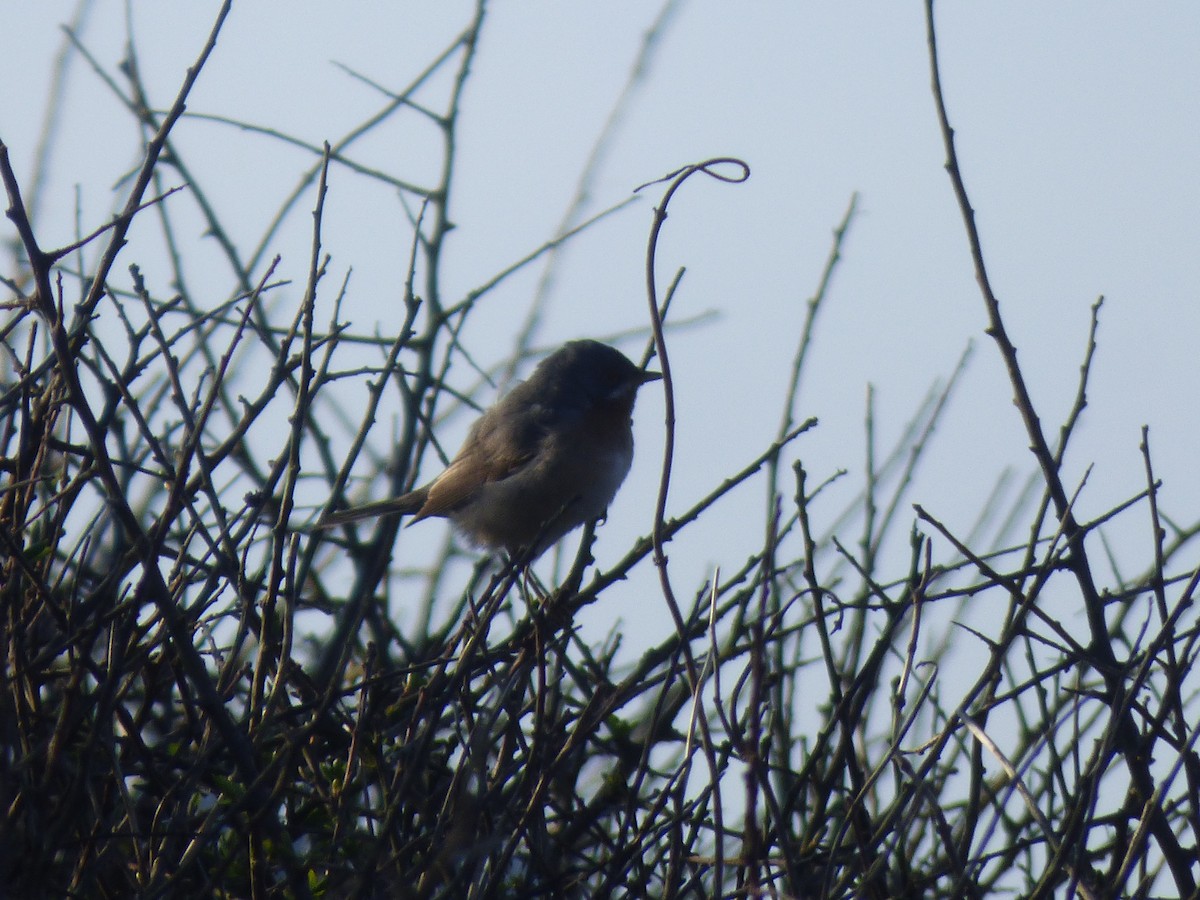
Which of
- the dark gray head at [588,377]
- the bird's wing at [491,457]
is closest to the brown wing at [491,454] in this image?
the bird's wing at [491,457]

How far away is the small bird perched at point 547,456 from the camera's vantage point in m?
6.86

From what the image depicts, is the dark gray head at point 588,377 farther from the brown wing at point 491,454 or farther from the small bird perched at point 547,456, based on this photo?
the brown wing at point 491,454

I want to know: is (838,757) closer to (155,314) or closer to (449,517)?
(155,314)

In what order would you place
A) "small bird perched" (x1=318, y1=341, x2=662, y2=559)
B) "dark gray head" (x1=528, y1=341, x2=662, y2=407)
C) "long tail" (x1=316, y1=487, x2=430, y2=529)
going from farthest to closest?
"dark gray head" (x1=528, y1=341, x2=662, y2=407) < "small bird perched" (x1=318, y1=341, x2=662, y2=559) < "long tail" (x1=316, y1=487, x2=430, y2=529)

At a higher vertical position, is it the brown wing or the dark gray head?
the dark gray head

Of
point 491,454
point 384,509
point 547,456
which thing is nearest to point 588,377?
point 547,456

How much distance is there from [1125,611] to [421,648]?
209 cm

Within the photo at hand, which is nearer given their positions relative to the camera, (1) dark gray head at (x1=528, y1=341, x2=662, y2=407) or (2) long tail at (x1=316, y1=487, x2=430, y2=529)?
(2) long tail at (x1=316, y1=487, x2=430, y2=529)

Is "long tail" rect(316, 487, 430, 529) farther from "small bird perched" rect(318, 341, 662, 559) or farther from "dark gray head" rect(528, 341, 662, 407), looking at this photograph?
"dark gray head" rect(528, 341, 662, 407)

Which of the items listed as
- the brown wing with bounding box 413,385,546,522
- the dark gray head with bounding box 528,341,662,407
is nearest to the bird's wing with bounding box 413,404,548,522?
the brown wing with bounding box 413,385,546,522

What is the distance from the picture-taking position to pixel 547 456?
702 centimetres

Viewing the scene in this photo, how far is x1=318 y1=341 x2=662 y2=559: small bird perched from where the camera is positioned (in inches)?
270

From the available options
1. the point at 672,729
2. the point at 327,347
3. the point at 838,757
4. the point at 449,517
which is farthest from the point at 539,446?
the point at 838,757

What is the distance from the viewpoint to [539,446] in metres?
7.13
